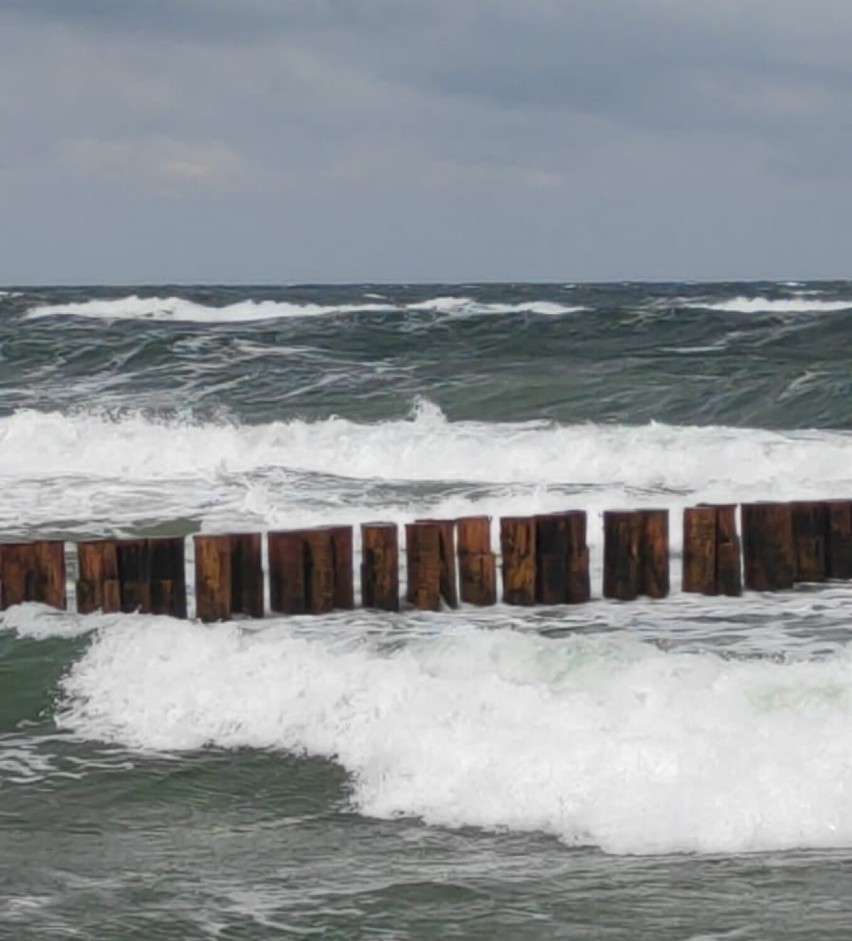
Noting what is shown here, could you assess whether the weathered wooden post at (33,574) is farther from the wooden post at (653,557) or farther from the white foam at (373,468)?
the white foam at (373,468)

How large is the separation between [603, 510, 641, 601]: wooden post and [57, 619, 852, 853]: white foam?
75.2 inches

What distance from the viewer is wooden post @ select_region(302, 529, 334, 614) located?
34.7ft

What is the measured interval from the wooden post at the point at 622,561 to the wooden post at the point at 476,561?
796 mm

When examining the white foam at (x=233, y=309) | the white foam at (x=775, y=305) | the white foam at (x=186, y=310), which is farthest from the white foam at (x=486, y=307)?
the white foam at (x=775, y=305)

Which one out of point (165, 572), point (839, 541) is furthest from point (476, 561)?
point (839, 541)

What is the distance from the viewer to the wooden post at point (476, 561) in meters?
10.8

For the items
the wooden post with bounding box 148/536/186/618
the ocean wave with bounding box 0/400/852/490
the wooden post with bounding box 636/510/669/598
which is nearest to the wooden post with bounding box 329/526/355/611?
the wooden post with bounding box 148/536/186/618

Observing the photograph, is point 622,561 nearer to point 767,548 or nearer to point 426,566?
point 767,548

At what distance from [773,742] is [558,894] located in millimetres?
1661

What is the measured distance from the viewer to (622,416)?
22516 mm

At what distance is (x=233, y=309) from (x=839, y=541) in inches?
1588

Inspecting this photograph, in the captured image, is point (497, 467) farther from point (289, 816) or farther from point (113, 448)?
point (289, 816)

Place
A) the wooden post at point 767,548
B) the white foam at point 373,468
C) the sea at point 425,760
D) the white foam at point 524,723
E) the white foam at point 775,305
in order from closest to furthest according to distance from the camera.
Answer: the sea at point 425,760 → the white foam at point 524,723 → the wooden post at point 767,548 → the white foam at point 373,468 → the white foam at point 775,305

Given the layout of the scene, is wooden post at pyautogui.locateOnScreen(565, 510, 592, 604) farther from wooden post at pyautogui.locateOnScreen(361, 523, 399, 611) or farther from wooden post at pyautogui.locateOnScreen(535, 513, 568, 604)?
wooden post at pyautogui.locateOnScreen(361, 523, 399, 611)
